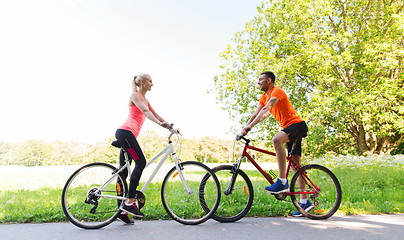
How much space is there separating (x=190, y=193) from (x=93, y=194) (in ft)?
4.31

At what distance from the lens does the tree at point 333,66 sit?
458 inches

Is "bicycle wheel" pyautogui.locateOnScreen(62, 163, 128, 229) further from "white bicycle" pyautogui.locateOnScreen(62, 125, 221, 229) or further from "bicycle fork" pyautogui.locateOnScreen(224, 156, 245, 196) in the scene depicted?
"bicycle fork" pyautogui.locateOnScreen(224, 156, 245, 196)

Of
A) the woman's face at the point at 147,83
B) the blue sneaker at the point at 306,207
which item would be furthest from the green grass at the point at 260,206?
the woman's face at the point at 147,83

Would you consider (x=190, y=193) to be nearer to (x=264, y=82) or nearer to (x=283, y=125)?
(x=283, y=125)

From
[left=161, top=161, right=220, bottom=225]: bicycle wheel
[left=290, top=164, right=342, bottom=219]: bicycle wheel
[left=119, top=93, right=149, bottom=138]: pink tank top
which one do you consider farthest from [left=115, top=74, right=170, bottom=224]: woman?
[left=290, top=164, right=342, bottom=219]: bicycle wheel

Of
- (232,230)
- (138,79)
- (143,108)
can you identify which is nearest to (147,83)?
(138,79)

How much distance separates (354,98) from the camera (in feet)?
37.7

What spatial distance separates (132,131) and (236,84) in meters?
11.6

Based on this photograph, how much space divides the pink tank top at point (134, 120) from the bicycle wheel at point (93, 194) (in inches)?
22.7

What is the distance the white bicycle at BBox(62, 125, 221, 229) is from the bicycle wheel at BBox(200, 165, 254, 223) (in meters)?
0.23

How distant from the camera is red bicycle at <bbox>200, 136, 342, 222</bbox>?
4.06m

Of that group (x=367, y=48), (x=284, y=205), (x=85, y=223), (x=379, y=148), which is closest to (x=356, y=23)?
(x=367, y=48)

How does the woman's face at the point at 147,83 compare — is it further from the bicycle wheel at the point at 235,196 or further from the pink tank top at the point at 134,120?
the bicycle wheel at the point at 235,196

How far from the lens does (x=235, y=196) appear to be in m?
4.09
